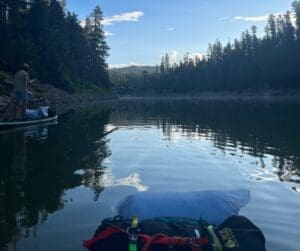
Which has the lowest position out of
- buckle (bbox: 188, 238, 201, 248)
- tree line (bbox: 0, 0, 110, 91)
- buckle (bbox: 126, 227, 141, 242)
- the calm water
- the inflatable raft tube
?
the calm water

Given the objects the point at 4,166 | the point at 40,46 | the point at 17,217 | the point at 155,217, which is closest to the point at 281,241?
the point at 155,217

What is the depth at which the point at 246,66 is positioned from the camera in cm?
11562

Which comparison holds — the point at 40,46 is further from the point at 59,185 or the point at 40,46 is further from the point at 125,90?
the point at 125,90

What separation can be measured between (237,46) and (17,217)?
5094 inches

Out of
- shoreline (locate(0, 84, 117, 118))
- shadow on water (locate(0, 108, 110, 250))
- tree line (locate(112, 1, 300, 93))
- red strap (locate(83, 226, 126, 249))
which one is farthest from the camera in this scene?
tree line (locate(112, 1, 300, 93))

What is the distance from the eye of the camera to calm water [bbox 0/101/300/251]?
592 cm

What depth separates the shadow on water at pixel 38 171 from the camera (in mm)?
6379

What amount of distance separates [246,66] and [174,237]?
115 m

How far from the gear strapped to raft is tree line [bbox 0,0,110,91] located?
41.5m

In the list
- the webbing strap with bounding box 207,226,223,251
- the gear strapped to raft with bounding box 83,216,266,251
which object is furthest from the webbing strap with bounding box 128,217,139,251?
the webbing strap with bounding box 207,226,223,251

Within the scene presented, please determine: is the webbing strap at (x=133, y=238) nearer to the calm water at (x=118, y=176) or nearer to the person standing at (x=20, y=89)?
the calm water at (x=118, y=176)

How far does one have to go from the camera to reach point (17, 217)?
633cm

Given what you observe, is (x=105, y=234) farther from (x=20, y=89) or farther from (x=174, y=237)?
(x=20, y=89)

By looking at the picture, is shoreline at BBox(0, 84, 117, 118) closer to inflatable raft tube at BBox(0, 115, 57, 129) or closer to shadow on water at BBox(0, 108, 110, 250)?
inflatable raft tube at BBox(0, 115, 57, 129)
